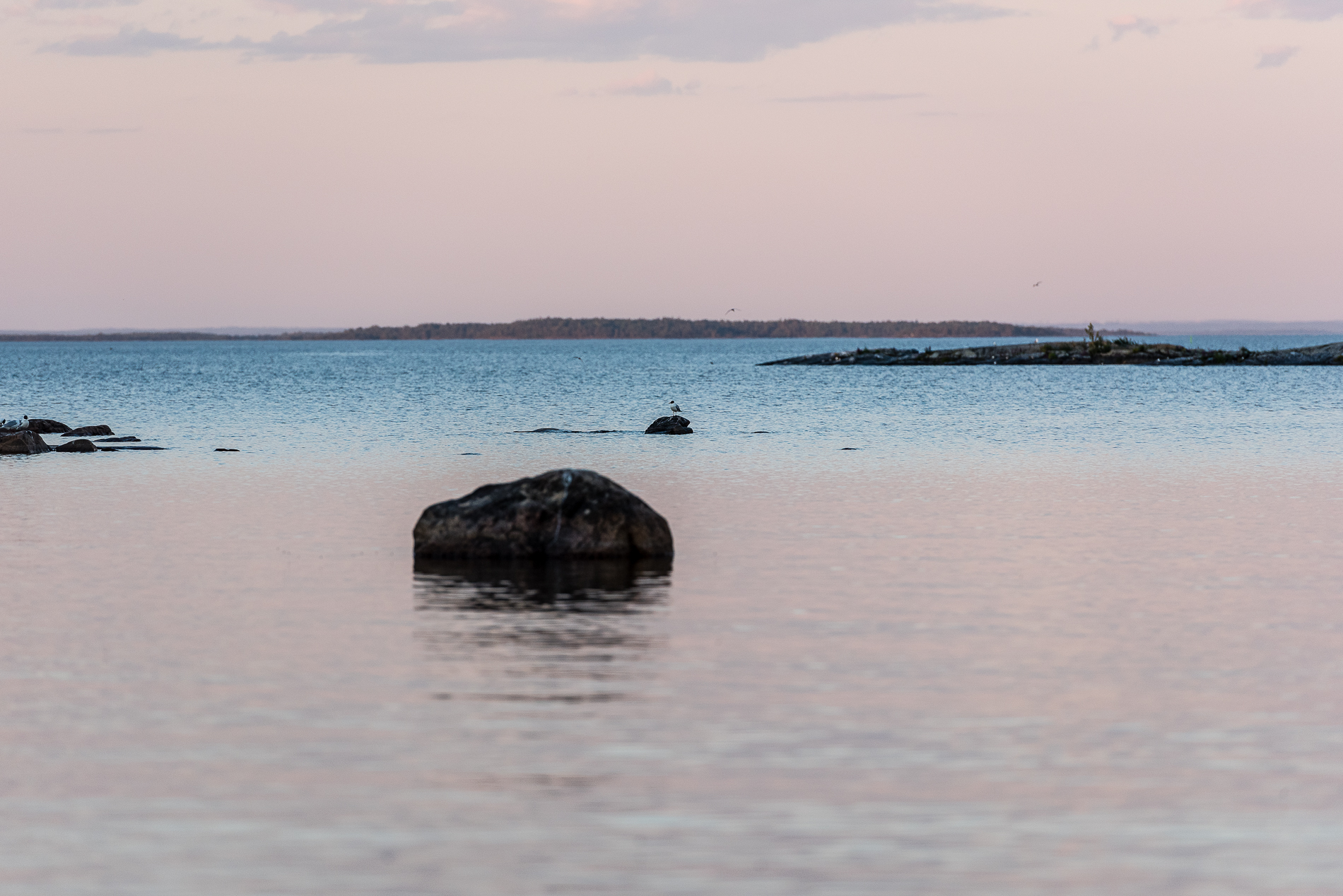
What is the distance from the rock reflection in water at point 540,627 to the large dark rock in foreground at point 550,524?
0.89ft

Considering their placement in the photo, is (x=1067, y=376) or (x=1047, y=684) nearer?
(x=1047, y=684)

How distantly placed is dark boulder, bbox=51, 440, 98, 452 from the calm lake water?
1207 cm

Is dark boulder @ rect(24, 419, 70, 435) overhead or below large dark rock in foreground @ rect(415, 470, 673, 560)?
below

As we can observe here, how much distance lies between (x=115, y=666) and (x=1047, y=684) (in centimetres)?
822

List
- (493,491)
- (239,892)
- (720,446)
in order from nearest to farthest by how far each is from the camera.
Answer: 1. (239,892)
2. (493,491)
3. (720,446)

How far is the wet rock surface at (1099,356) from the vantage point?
164m

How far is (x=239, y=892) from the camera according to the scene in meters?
7.66

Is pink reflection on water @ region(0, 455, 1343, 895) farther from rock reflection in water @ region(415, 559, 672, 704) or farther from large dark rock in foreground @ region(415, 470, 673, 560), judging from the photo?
large dark rock in foreground @ region(415, 470, 673, 560)

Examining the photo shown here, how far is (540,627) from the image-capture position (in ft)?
50.0

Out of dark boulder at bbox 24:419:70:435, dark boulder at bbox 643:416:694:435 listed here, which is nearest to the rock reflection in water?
dark boulder at bbox 643:416:694:435

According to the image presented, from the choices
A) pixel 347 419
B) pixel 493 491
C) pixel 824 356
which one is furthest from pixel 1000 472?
pixel 824 356

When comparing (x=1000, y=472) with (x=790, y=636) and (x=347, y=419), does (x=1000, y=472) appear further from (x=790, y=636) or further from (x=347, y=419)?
(x=347, y=419)

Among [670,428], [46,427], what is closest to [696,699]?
[670,428]

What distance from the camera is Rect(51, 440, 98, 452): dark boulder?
1687 inches
